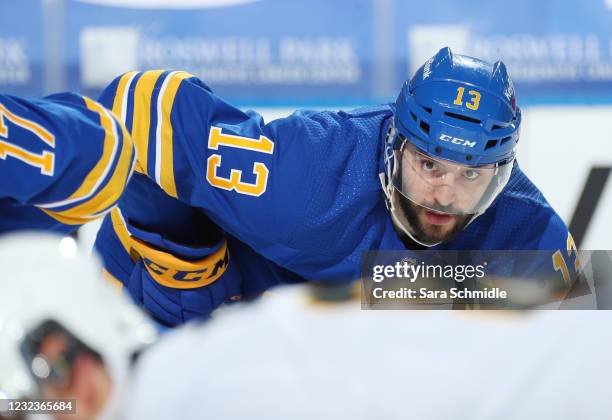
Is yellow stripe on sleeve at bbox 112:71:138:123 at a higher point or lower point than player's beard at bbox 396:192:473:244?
higher

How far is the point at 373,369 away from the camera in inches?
44.3

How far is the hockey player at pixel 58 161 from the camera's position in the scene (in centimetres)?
111

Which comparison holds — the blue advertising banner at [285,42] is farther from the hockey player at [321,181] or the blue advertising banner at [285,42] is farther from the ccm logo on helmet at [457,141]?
the ccm logo on helmet at [457,141]

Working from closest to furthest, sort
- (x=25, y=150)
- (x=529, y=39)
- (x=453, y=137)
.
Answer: (x=25, y=150), (x=453, y=137), (x=529, y=39)

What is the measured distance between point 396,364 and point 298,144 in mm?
516

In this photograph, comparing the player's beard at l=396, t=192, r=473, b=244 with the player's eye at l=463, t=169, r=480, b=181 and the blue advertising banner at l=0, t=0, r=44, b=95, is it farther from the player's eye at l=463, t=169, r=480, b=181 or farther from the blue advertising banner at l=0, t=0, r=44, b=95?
the blue advertising banner at l=0, t=0, r=44, b=95

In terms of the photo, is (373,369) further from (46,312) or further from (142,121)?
(142,121)

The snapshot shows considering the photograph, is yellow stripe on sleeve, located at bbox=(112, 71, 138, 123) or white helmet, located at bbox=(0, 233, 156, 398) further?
yellow stripe on sleeve, located at bbox=(112, 71, 138, 123)

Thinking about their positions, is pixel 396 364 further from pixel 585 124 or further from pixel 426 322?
pixel 585 124

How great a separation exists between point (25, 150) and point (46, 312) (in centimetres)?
20

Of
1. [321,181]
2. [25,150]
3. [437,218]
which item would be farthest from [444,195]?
[25,150]

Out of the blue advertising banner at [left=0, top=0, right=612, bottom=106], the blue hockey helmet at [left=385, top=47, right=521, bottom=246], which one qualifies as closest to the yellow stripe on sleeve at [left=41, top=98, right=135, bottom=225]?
the blue hockey helmet at [left=385, top=47, right=521, bottom=246]

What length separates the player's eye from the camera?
155 centimetres

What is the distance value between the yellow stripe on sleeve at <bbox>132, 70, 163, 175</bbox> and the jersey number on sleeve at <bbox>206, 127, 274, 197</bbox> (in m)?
0.10
